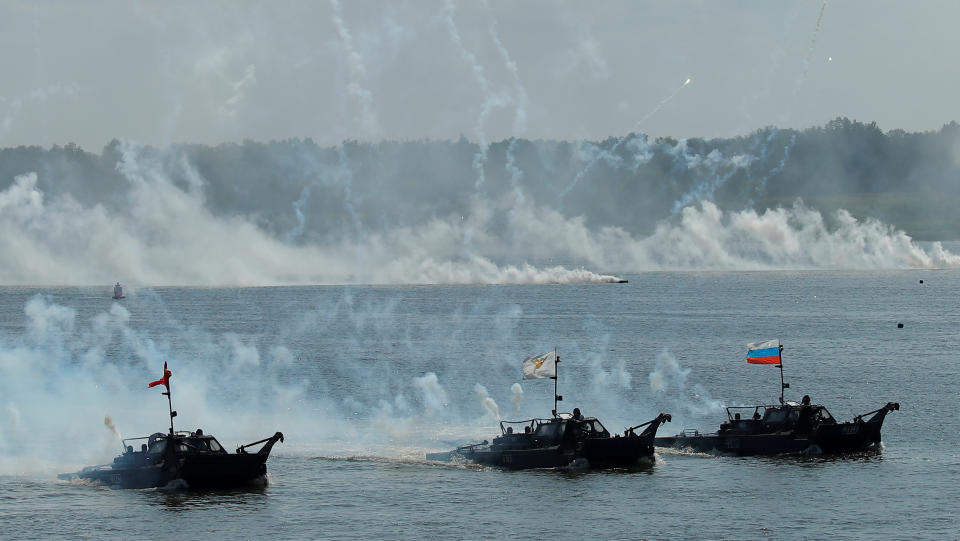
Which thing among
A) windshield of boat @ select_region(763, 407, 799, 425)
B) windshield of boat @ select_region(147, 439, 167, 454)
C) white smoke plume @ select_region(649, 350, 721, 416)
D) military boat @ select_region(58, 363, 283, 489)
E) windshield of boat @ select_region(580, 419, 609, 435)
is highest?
white smoke plume @ select_region(649, 350, 721, 416)

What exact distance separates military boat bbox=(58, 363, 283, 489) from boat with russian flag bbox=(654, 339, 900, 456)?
29.7 meters

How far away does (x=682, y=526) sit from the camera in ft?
221

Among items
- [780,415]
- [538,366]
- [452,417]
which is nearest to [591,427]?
[538,366]

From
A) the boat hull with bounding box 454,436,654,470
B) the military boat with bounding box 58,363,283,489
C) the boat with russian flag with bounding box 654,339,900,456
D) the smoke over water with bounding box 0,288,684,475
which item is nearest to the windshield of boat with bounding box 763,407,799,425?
the boat with russian flag with bounding box 654,339,900,456

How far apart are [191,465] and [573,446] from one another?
2324cm

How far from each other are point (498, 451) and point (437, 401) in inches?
1121

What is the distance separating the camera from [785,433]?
8794 cm

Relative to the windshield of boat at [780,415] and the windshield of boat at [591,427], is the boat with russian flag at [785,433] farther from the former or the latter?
the windshield of boat at [591,427]

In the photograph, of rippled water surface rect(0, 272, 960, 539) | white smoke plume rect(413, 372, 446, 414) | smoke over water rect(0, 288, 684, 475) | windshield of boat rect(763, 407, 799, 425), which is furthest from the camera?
white smoke plume rect(413, 372, 446, 414)

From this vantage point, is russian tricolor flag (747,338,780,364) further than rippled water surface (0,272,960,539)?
Yes

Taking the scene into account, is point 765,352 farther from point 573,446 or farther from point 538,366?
point 573,446

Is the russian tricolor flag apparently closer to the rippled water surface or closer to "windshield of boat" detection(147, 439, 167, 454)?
the rippled water surface

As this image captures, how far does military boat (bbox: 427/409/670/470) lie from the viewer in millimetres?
81250

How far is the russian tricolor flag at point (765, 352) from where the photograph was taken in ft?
289
